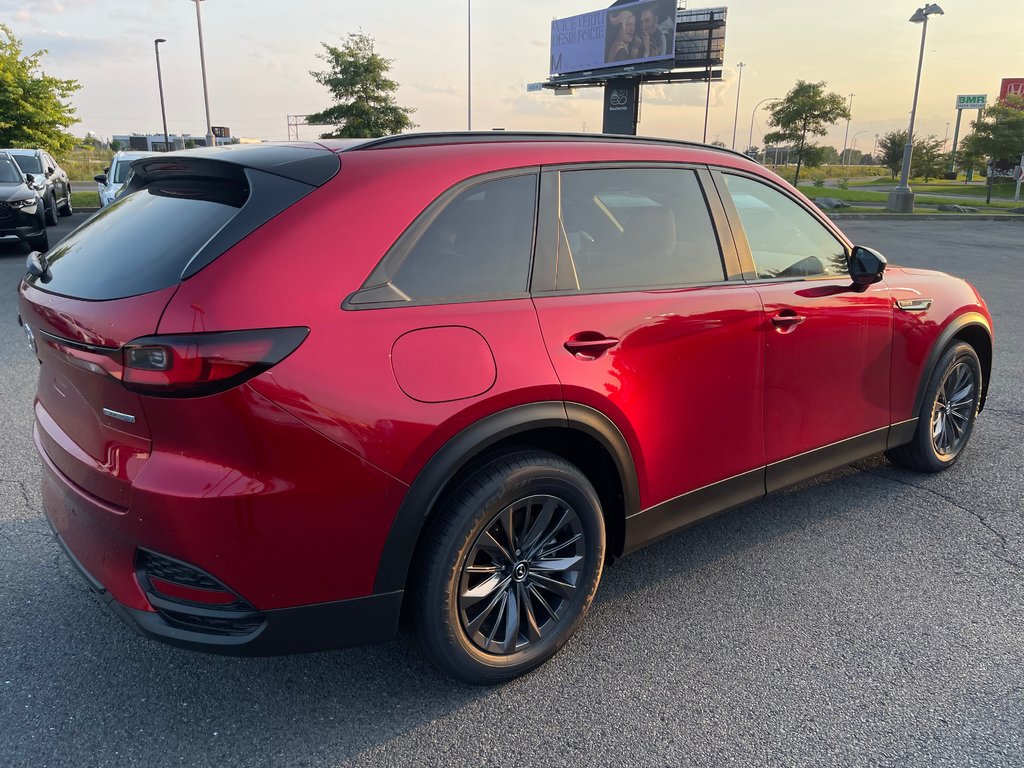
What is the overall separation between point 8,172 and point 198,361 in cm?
1356

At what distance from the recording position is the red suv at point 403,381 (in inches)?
76.7

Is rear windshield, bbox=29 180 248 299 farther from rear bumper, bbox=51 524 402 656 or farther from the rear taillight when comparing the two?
rear bumper, bbox=51 524 402 656

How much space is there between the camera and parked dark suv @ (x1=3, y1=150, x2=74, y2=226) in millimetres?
14914

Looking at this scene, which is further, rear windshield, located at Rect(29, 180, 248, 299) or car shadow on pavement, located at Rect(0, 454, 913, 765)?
car shadow on pavement, located at Rect(0, 454, 913, 765)

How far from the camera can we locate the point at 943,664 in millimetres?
2668

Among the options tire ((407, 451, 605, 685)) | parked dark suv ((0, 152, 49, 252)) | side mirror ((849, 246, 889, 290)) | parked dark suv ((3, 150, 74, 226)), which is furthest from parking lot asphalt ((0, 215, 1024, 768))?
parked dark suv ((3, 150, 74, 226))

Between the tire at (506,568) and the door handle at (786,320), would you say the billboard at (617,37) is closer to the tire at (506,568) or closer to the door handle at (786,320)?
the door handle at (786,320)

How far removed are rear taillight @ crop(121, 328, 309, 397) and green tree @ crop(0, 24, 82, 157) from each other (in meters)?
24.0

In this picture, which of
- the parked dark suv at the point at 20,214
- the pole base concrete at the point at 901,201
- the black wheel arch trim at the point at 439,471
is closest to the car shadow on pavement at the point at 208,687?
the black wheel arch trim at the point at 439,471

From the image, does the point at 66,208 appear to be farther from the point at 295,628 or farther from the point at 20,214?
the point at 295,628

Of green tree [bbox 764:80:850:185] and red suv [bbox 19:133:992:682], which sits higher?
green tree [bbox 764:80:850:185]

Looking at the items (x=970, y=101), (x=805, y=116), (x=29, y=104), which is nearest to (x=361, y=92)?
(x=29, y=104)

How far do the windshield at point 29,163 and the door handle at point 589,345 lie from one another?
1736 cm

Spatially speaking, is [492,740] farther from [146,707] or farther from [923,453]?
[923,453]
